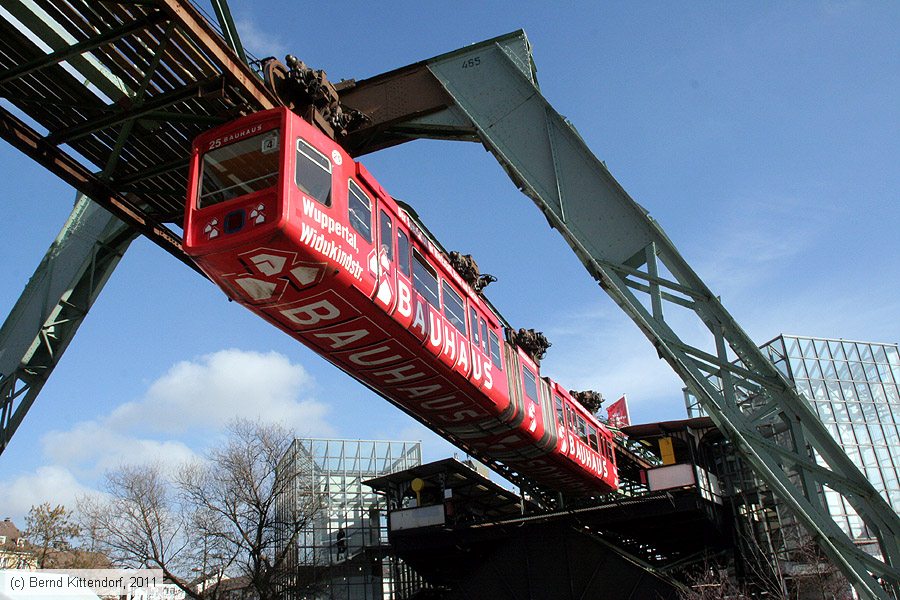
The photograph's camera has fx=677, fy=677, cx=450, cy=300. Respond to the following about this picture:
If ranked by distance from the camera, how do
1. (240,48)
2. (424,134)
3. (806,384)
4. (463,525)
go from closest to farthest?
(240,48) < (424,134) < (463,525) < (806,384)

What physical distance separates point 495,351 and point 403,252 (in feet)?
15.7

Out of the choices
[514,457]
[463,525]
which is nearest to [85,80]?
[514,457]

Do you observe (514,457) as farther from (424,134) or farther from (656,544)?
(656,544)

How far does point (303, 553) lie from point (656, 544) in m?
19.7

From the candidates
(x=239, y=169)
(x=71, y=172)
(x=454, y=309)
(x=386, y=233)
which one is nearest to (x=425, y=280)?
(x=454, y=309)

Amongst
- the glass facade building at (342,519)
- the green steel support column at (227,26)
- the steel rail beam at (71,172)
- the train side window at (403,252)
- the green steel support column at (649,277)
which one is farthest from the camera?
the glass facade building at (342,519)

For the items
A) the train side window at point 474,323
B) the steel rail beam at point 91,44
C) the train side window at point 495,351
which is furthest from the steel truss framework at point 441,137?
the train side window at point 495,351

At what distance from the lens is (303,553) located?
38.0 metres

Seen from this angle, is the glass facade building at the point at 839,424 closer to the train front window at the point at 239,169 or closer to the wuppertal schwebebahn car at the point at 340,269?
the wuppertal schwebebahn car at the point at 340,269

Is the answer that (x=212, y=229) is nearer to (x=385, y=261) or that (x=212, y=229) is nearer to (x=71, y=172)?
(x=385, y=261)

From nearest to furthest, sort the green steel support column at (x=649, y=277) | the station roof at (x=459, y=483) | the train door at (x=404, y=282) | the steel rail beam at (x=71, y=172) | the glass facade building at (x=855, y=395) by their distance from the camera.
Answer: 1. the green steel support column at (x=649, y=277)
2. the steel rail beam at (x=71, y=172)
3. the train door at (x=404, y=282)
4. the station roof at (x=459, y=483)
5. the glass facade building at (x=855, y=395)

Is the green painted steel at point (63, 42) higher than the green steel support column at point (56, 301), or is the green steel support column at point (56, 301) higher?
the green painted steel at point (63, 42)

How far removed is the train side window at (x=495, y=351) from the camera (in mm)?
15078

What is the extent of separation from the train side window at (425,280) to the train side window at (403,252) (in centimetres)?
34
